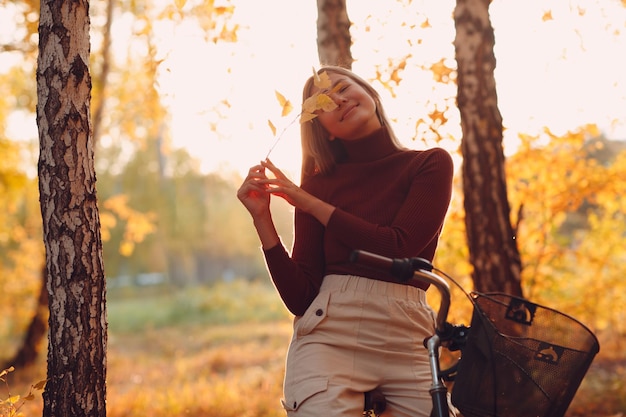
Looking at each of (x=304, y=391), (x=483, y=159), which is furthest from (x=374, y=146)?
(x=483, y=159)

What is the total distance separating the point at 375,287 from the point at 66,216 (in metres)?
1.19

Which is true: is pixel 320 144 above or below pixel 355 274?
above

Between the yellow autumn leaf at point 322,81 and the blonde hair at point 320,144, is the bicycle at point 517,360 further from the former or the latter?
the blonde hair at point 320,144

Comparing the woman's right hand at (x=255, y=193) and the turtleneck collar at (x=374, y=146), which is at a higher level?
the turtleneck collar at (x=374, y=146)

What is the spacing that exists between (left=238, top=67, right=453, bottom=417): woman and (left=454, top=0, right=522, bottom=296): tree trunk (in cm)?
214

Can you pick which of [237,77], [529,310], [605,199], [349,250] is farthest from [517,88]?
[529,310]

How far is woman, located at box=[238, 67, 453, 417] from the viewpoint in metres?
2.62

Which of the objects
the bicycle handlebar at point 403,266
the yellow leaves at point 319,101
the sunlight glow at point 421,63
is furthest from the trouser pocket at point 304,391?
the sunlight glow at point 421,63

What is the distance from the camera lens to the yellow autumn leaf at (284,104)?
2.65m

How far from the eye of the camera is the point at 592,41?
6.33 meters

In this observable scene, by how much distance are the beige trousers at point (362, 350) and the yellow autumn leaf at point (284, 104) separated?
2.18 ft

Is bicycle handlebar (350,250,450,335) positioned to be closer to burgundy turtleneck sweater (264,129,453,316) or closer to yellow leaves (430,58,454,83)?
burgundy turtleneck sweater (264,129,453,316)

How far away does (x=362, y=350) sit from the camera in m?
2.65

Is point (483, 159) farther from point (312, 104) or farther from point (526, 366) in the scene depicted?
point (526, 366)
